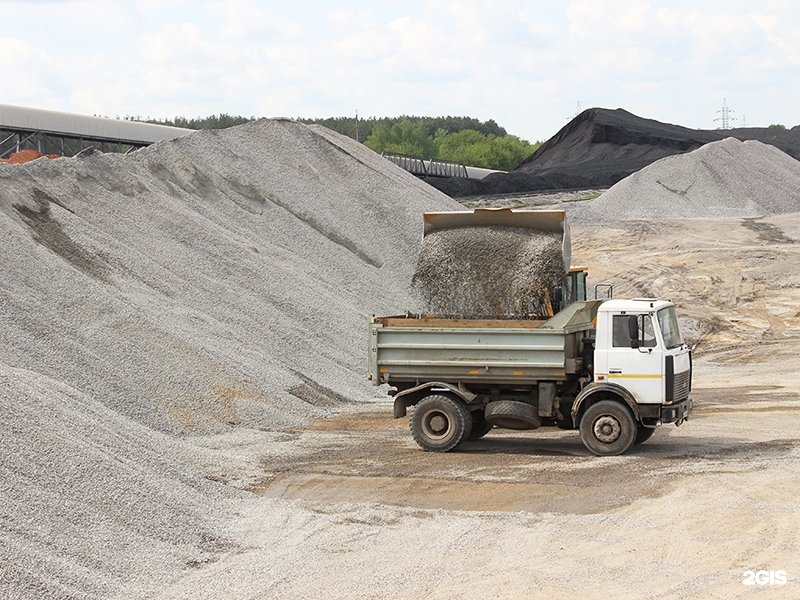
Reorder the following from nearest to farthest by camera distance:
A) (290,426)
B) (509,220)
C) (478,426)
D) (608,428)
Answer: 1. (608,428)
2. (478,426)
3. (509,220)
4. (290,426)

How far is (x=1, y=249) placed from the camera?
2069cm

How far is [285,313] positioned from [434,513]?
1330cm

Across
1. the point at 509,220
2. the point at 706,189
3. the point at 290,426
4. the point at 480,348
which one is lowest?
the point at 290,426

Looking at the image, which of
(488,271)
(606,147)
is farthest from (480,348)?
(606,147)

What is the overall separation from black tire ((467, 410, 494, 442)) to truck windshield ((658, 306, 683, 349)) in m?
2.97

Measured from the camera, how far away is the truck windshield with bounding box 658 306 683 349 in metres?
15.9

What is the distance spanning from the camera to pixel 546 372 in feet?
52.7

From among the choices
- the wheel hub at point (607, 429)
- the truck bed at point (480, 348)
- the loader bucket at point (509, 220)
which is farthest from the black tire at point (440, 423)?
the loader bucket at point (509, 220)

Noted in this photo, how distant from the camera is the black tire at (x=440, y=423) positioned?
16.7m

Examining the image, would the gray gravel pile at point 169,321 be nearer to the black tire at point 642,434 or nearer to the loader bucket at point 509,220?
the loader bucket at point 509,220

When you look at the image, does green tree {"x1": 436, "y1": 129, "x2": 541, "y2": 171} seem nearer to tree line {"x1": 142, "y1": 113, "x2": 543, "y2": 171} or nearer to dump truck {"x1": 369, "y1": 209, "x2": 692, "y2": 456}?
tree line {"x1": 142, "y1": 113, "x2": 543, "y2": 171}

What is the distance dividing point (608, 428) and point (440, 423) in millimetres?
2506

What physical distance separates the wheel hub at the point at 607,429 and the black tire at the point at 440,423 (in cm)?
191

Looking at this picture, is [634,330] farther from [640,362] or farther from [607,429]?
[607,429]
